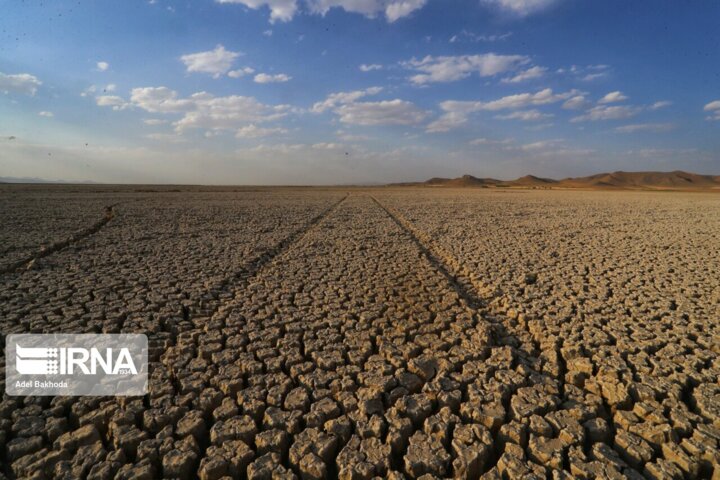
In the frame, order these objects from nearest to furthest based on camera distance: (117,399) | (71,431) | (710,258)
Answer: (71,431) → (117,399) → (710,258)

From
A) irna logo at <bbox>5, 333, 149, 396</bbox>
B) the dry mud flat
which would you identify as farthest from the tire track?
irna logo at <bbox>5, 333, 149, 396</bbox>

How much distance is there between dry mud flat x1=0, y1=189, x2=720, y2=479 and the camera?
193cm

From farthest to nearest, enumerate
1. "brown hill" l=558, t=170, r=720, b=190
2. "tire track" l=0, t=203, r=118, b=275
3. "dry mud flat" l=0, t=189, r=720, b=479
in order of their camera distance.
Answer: "brown hill" l=558, t=170, r=720, b=190 < "tire track" l=0, t=203, r=118, b=275 < "dry mud flat" l=0, t=189, r=720, b=479

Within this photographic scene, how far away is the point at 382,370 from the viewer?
2.70 metres

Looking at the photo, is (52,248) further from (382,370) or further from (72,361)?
(382,370)

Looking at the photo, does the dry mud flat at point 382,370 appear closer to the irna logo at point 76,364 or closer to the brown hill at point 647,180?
the irna logo at point 76,364

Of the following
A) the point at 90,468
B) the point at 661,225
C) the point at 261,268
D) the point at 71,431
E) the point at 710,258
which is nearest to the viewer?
the point at 90,468

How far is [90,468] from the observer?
6.13 ft

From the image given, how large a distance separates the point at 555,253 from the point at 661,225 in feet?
22.0

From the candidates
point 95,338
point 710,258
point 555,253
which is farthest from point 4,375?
point 710,258

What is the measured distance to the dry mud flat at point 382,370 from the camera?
1.93m

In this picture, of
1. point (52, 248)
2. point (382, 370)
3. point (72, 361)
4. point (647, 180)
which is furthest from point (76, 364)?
point (647, 180)

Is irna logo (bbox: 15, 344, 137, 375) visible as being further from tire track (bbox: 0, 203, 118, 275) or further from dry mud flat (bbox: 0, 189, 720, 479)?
tire track (bbox: 0, 203, 118, 275)

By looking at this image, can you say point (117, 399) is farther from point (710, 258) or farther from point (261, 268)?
point (710, 258)
